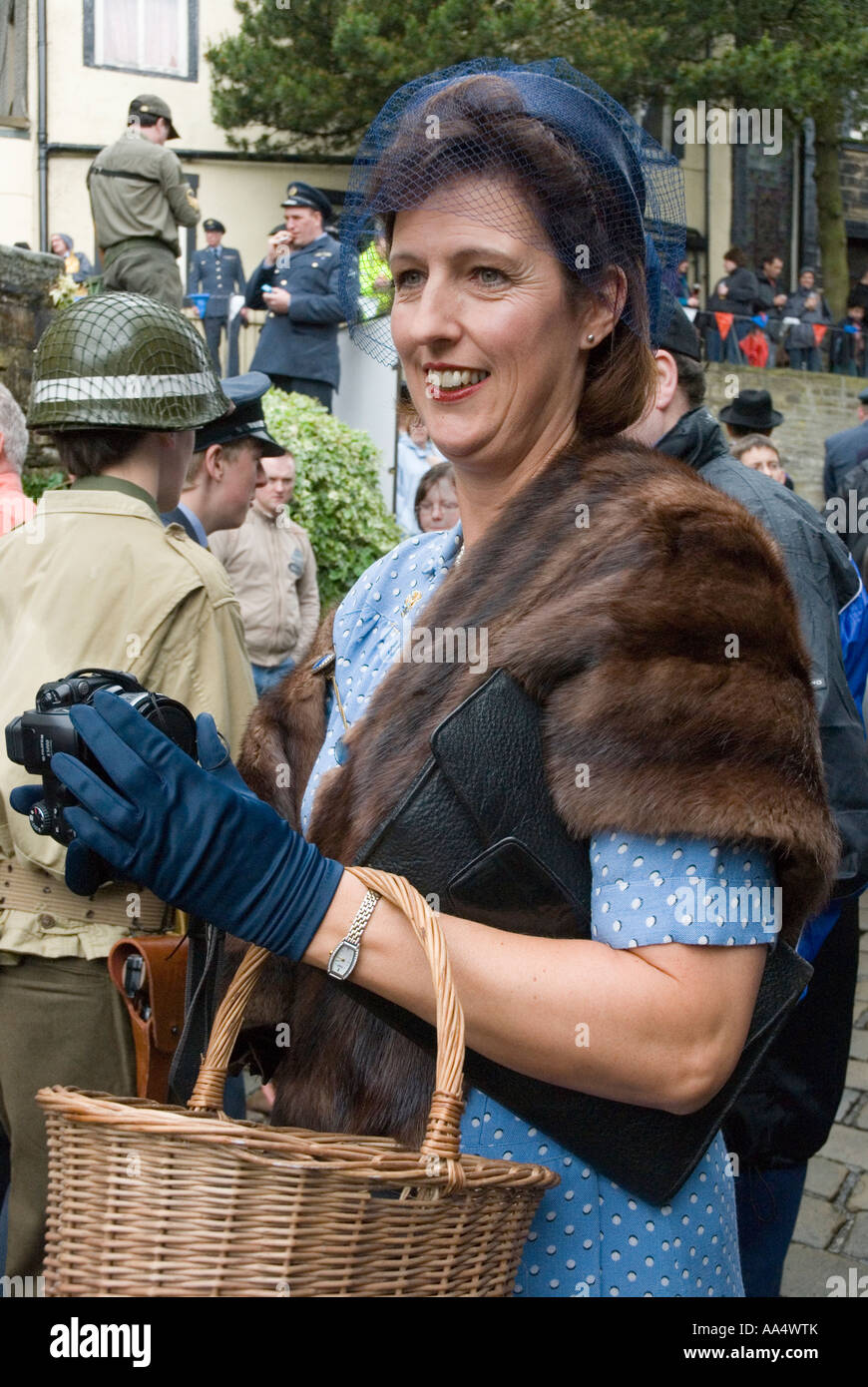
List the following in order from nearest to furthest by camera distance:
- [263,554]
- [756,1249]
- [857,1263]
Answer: [756,1249]
[857,1263]
[263,554]

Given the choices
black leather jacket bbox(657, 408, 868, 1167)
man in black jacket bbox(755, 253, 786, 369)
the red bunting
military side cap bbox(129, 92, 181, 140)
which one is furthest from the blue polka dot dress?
man in black jacket bbox(755, 253, 786, 369)

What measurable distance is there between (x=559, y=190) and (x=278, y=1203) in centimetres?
122

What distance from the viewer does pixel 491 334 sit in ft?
6.01

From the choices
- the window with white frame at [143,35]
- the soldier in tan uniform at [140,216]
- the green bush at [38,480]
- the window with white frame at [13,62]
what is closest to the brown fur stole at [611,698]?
the green bush at [38,480]

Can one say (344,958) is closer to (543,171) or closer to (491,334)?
(491,334)

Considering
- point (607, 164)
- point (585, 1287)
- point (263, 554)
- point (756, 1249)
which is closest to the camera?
point (585, 1287)

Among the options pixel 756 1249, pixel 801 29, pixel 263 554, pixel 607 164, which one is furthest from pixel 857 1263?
pixel 801 29

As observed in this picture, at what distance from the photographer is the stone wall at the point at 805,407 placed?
20.6 metres

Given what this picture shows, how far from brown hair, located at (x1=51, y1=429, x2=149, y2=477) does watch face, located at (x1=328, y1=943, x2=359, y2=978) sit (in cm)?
204

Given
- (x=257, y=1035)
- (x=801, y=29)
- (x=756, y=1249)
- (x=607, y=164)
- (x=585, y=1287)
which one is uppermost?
(x=801, y=29)

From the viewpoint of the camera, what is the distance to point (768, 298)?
2247 cm

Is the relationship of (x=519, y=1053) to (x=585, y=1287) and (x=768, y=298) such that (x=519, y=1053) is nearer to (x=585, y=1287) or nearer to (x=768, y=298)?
(x=585, y=1287)

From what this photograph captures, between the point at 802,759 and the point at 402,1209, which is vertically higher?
the point at 802,759

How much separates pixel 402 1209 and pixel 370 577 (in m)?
1.06
